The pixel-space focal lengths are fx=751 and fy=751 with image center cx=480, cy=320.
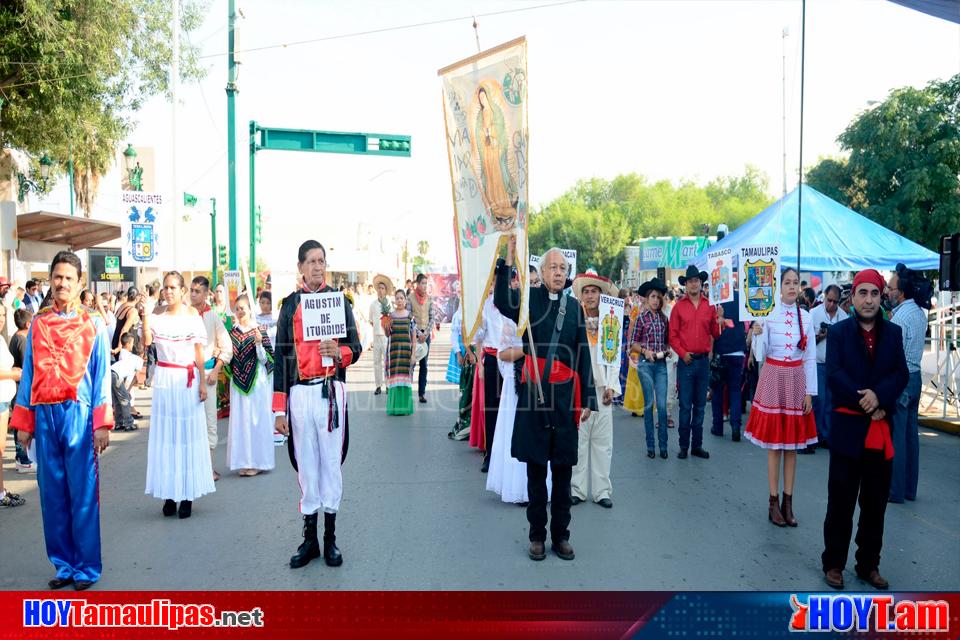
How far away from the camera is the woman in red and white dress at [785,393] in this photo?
20.2 ft

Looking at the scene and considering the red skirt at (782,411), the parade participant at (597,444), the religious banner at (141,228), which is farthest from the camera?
the religious banner at (141,228)

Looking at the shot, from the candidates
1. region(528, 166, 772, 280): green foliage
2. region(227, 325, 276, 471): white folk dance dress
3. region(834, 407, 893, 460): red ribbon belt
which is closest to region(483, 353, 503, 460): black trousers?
region(227, 325, 276, 471): white folk dance dress

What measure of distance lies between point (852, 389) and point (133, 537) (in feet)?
17.6

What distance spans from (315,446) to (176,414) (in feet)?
5.98

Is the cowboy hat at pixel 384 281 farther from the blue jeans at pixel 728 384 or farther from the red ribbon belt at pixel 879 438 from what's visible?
the red ribbon belt at pixel 879 438

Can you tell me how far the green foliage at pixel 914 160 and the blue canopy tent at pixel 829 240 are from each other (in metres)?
16.8

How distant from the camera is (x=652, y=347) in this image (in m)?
9.02

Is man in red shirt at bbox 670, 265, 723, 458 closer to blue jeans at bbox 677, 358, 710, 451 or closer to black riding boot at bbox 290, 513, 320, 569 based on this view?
blue jeans at bbox 677, 358, 710, 451

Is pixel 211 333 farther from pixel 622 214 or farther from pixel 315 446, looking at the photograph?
pixel 622 214

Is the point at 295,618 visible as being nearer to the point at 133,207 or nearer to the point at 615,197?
the point at 133,207

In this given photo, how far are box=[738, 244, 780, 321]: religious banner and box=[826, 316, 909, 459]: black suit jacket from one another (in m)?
2.38

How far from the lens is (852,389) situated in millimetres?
4887

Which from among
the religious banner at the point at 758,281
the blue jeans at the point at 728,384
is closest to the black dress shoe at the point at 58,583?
the religious banner at the point at 758,281

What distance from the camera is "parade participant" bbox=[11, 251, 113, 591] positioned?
15.9ft
